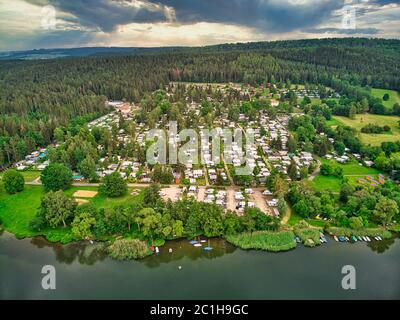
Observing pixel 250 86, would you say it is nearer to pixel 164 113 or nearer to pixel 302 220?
pixel 164 113

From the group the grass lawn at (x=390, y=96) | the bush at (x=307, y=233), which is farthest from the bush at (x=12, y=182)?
the grass lawn at (x=390, y=96)

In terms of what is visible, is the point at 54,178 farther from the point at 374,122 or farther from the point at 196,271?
the point at 374,122

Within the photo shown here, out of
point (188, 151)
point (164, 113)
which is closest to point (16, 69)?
point (164, 113)

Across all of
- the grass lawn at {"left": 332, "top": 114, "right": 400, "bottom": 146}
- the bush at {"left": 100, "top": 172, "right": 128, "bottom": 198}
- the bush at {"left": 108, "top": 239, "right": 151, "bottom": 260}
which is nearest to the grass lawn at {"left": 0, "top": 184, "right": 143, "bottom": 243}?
the bush at {"left": 100, "top": 172, "right": 128, "bottom": 198}

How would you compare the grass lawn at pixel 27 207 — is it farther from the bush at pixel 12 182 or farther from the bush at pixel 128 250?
the bush at pixel 128 250

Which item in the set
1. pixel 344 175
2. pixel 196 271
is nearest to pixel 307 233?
pixel 196 271

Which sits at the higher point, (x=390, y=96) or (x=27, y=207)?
(x=390, y=96)
